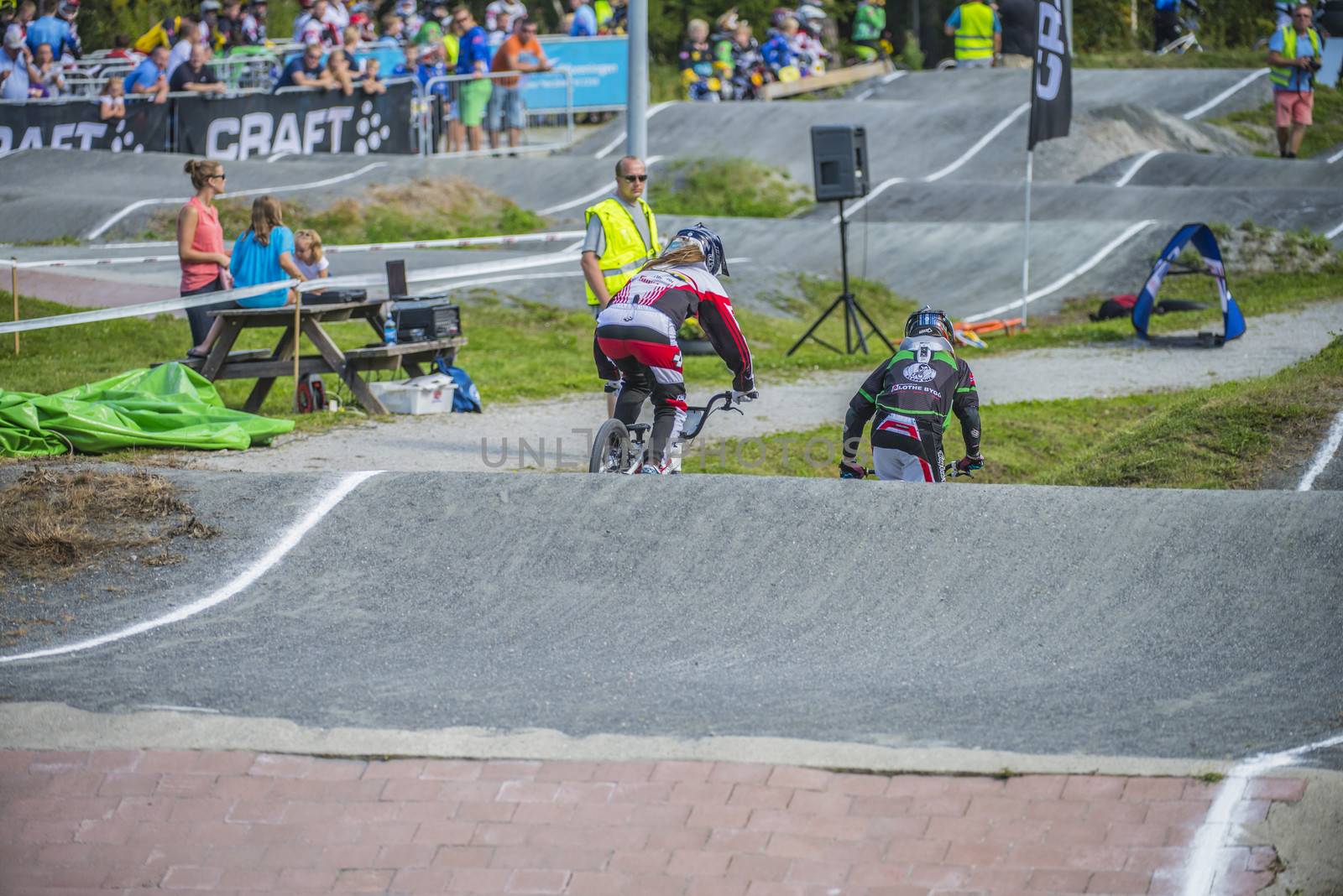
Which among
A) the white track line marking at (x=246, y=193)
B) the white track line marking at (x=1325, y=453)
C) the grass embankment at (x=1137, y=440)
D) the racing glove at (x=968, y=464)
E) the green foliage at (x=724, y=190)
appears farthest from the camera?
the green foliage at (x=724, y=190)

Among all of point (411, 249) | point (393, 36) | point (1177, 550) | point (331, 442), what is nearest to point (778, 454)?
point (331, 442)

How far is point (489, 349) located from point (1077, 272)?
8.32 m

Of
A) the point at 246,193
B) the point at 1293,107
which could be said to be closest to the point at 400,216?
the point at 246,193

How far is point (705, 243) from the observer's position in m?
9.56

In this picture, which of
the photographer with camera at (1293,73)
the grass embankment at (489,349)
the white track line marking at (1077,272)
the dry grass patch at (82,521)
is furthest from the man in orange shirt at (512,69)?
→ the dry grass patch at (82,521)

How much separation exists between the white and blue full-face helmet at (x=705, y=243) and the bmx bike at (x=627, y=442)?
0.81 m

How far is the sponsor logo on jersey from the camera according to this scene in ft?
28.7

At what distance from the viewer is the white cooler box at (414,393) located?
13.3 metres

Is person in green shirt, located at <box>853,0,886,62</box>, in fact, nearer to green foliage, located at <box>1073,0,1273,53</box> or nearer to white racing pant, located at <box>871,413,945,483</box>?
green foliage, located at <box>1073,0,1273,53</box>

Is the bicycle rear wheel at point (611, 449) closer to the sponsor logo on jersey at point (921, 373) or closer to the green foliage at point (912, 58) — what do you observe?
the sponsor logo on jersey at point (921, 373)

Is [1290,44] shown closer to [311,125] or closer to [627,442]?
[311,125]

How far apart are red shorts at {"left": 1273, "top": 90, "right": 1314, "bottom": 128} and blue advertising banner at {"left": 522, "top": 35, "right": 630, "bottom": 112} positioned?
1183cm

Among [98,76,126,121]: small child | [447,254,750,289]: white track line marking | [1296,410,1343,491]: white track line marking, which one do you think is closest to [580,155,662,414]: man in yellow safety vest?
[1296,410,1343,491]: white track line marking

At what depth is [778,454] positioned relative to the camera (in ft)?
41.2
